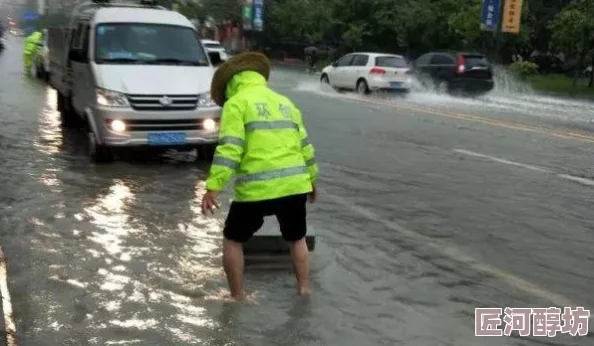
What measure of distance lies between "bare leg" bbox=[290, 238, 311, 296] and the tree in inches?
1097

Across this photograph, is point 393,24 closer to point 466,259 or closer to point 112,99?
point 112,99

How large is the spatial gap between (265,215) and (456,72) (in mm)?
23492

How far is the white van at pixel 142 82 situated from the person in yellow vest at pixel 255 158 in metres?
4.93

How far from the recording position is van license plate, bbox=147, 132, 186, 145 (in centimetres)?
998

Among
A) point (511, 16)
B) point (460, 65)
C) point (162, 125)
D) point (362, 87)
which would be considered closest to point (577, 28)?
point (511, 16)

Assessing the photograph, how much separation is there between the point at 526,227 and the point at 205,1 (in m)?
69.4

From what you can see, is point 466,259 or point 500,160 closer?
point 466,259

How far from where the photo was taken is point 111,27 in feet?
36.9

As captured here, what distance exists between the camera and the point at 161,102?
32.7 ft

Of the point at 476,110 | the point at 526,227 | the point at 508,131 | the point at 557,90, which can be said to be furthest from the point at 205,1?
the point at 526,227

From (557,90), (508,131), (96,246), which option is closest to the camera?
(96,246)

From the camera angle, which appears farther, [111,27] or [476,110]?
[476,110]

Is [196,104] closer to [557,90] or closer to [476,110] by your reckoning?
[476,110]

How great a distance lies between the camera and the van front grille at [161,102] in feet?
32.5
